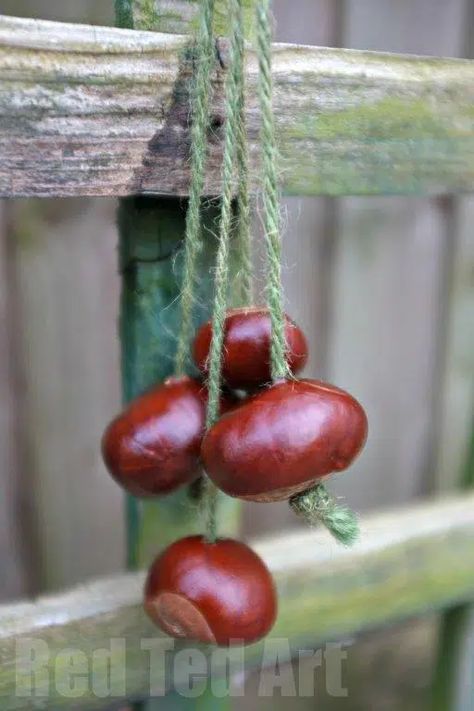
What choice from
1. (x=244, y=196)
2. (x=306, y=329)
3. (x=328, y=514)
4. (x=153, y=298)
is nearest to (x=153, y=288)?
(x=153, y=298)

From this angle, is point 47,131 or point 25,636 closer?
point 47,131

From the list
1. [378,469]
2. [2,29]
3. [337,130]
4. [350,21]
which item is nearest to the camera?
[2,29]

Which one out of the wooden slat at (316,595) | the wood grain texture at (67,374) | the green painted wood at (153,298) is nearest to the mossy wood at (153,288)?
the green painted wood at (153,298)

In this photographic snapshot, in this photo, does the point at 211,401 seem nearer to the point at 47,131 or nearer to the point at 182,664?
the point at 47,131

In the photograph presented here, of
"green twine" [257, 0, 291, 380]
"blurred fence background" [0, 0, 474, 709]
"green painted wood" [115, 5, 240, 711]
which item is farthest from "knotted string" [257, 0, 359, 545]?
"blurred fence background" [0, 0, 474, 709]

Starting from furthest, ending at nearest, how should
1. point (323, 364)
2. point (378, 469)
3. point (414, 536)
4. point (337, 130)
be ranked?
1. point (378, 469)
2. point (323, 364)
3. point (414, 536)
4. point (337, 130)

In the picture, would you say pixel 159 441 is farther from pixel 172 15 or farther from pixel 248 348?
pixel 172 15

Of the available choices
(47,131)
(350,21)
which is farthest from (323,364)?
(47,131)
